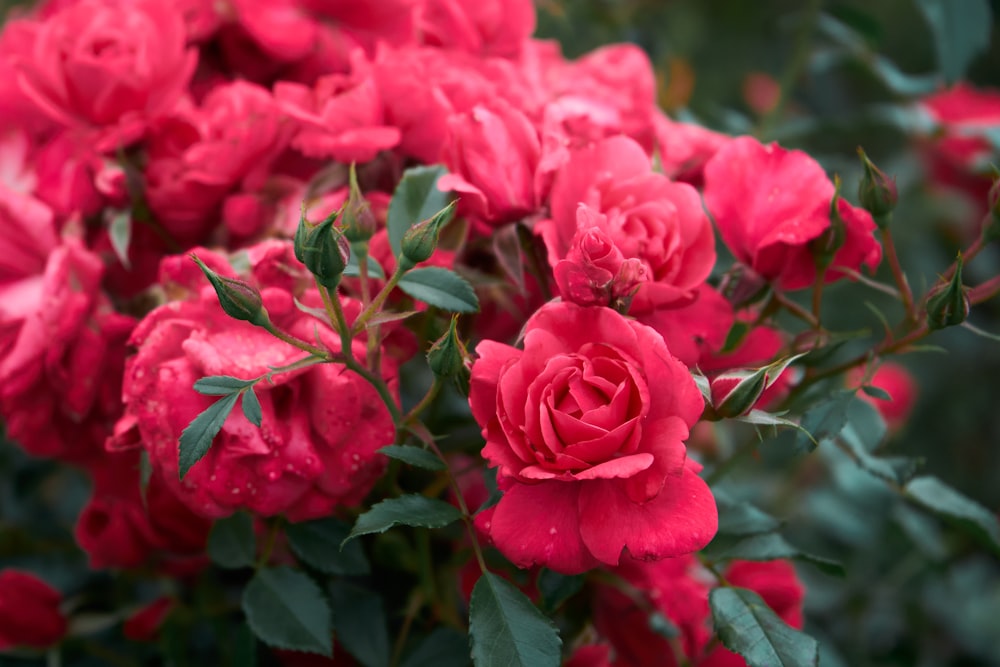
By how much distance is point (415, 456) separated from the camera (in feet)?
1.50

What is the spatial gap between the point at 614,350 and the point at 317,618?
0.24 metres

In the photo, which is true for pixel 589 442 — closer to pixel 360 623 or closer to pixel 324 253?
pixel 324 253

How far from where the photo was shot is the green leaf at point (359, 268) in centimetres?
45

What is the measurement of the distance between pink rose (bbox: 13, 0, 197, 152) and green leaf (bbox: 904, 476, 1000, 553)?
57 centimetres

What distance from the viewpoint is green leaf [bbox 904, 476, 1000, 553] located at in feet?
1.96

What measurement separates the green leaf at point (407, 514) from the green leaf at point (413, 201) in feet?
0.45

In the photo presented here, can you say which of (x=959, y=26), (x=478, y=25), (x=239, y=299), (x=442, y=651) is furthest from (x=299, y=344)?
(x=959, y=26)

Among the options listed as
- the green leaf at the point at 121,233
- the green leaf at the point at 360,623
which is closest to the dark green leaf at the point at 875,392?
the green leaf at the point at 360,623

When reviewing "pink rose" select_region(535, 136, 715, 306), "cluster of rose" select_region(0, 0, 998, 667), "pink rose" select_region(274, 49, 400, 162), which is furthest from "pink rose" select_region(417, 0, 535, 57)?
"pink rose" select_region(535, 136, 715, 306)

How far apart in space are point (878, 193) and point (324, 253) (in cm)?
30

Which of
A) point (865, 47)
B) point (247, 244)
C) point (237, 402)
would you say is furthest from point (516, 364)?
point (865, 47)

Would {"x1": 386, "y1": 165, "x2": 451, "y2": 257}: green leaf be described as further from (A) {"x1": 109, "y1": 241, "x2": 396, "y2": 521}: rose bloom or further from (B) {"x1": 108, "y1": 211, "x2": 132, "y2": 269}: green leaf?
(B) {"x1": 108, "y1": 211, "x2": 132, "y2": 269}: green leaf

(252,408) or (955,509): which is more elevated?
(252,408)

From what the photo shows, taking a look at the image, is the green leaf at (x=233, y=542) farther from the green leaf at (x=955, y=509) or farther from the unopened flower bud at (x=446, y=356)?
the green leaf at (x=955, y=509)
